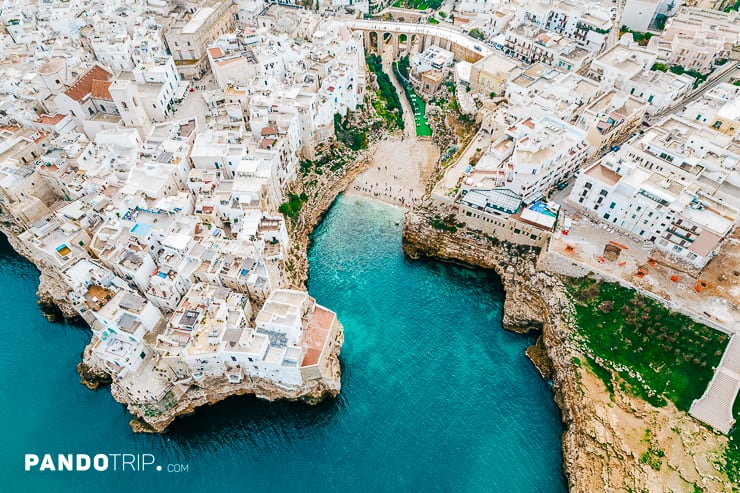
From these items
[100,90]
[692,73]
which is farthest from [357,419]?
[692,73]

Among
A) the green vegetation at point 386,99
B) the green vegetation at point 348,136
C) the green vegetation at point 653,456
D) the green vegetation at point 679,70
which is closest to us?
the green vegetation at point 653,456

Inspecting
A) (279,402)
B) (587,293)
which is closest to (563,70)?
(587,293)

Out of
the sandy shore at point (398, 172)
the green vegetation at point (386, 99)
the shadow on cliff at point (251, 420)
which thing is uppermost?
the green vegetation at point (386, 99)

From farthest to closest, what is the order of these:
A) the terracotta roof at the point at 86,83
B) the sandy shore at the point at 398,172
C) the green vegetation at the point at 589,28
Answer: the green vegetation at the point at 589,28 → the sandy shore at the point at 398,172 → the terracotta roof at the point at 86,83

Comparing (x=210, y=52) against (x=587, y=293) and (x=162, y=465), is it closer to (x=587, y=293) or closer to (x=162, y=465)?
(x=162, y=465)

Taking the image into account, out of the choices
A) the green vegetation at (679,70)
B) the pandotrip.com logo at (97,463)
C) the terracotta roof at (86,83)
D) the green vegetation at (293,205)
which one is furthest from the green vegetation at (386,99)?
the pandotrip.com logo at (97,463)

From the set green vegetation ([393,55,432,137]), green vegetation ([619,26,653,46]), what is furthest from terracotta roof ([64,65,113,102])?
green vegetation ([619,26,653,46])

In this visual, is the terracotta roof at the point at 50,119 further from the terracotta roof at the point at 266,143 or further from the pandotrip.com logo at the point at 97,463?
the pandotrip.com logo at the point at 97,463
